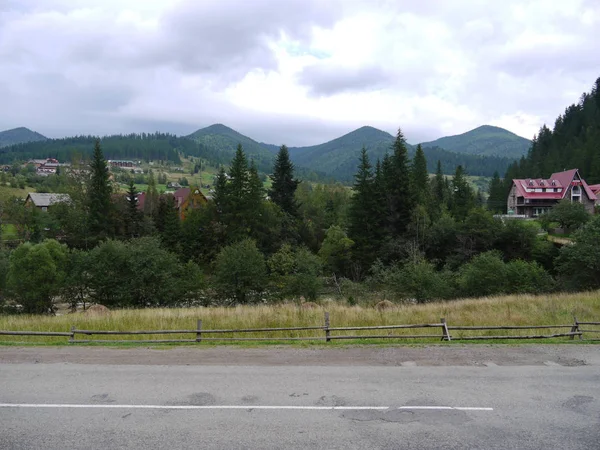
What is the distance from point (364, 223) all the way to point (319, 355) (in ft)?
137

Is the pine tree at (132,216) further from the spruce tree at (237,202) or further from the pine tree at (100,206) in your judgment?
the spruce tree at (237,202)

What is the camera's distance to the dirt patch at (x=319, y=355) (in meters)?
13.4

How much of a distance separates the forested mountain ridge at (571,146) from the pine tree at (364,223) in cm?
6963

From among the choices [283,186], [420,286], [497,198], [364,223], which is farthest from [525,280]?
[497,198]

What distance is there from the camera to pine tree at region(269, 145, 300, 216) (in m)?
61.9

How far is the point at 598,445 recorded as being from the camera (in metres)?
7.99

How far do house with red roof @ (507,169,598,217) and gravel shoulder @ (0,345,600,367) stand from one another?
8093 cm

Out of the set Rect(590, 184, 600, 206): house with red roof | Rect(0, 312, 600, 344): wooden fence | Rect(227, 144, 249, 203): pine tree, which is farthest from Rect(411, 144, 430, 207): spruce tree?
Rect(0, 312, 600, 344): wooden fence

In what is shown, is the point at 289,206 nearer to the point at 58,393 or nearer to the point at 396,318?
the point at 396,318

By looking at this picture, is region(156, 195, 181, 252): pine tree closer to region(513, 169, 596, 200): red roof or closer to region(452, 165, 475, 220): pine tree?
region(452, 165, 475, 220): pine tree

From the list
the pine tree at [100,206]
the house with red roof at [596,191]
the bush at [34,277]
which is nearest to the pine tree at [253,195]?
the pine tree at [100,206]

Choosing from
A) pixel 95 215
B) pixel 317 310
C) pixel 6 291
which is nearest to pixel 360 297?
pixel 317 310

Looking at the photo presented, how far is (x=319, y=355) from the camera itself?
14328 mm

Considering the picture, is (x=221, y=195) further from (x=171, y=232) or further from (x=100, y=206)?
(x=100, y=206)
